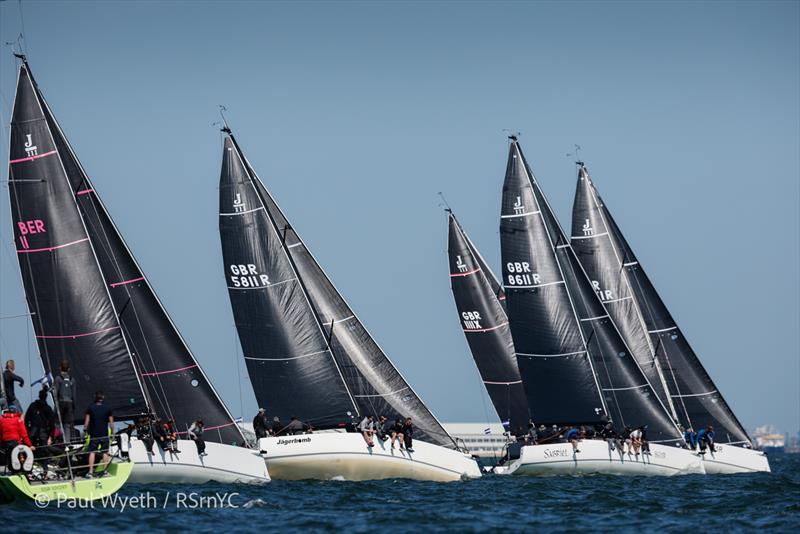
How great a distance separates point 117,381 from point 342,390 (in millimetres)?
8528

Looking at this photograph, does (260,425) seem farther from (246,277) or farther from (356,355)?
(356,355)

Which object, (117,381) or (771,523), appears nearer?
(771,523)

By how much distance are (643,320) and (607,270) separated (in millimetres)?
2365

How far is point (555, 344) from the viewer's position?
151 feet

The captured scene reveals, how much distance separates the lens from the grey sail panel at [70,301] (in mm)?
33688

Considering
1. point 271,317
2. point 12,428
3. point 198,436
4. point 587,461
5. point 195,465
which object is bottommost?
point 587,461

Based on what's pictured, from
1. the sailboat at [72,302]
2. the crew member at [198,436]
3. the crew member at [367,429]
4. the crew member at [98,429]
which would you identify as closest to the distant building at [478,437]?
the crew member at [367,429]

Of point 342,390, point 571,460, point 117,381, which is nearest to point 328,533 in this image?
point 117,381

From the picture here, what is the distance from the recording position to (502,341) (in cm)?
5138

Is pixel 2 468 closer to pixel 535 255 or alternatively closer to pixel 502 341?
pixel 535 255

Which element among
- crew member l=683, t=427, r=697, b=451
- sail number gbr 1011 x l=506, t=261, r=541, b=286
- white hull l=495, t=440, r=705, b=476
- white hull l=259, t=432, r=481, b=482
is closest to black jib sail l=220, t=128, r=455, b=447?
white hull l=259, t=432, r=481, b=482

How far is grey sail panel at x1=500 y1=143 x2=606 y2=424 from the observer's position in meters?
45.7

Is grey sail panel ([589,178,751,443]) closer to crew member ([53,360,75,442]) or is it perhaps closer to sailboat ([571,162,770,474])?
sailboat ([571,162,770,474])

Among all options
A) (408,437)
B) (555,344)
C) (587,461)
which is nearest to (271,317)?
(408,437)
